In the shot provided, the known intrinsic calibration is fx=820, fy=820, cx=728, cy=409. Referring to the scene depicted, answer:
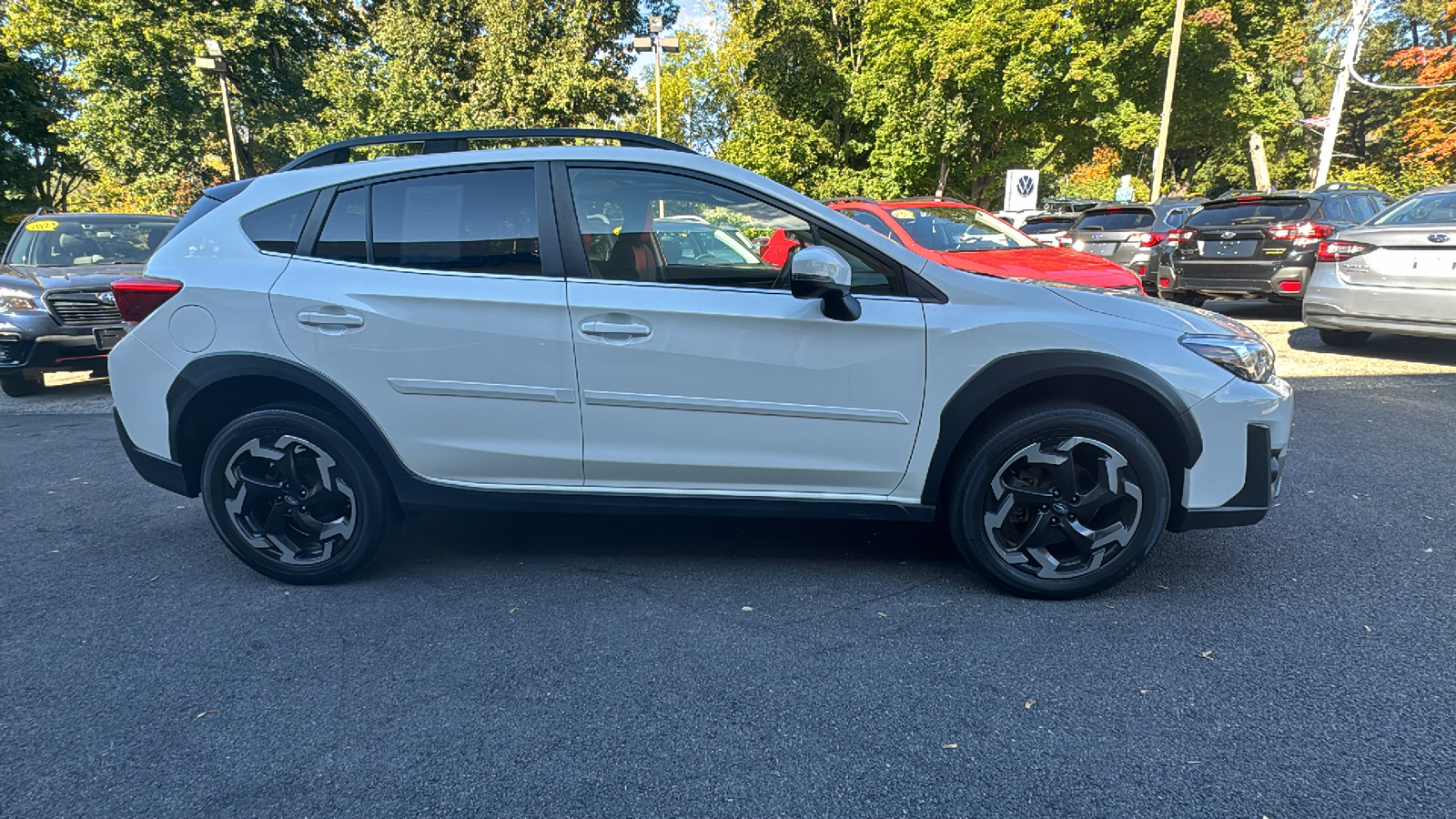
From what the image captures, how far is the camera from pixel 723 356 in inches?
117

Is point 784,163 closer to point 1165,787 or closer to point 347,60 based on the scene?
point 347,60

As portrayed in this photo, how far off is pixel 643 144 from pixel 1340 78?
27.1 meters

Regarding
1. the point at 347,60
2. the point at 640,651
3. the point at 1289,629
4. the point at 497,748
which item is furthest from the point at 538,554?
the point at 347,60

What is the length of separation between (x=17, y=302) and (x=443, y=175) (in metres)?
6.62

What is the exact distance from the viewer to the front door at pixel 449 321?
9.93 ft

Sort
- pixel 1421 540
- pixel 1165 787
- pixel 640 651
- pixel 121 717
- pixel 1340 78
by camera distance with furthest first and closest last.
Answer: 1. pixel 1340 78
2. pixel 1421 540
3. pixel 640 651
4. pixel 121 717
5. pixel 1165 787

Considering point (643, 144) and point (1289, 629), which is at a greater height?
point (643, 144)

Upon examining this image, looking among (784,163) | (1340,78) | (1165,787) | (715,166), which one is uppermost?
(1340,78)

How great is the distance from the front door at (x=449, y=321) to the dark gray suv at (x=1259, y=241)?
378 inches

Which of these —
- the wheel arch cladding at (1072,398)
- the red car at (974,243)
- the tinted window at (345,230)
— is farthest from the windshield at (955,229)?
the tinted window at (345,230)

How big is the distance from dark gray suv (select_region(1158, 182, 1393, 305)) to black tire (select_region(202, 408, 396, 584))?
10.2 metres

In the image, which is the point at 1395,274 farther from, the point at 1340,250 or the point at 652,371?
the point at 652,371

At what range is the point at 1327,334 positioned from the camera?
8.41 meters

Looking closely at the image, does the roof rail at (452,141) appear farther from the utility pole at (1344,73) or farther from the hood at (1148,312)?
the utility pole at (1344,73)
